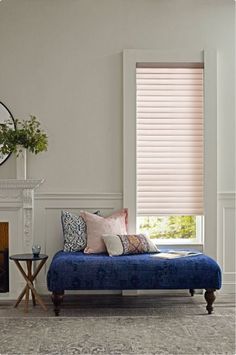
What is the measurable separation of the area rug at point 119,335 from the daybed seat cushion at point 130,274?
28cm

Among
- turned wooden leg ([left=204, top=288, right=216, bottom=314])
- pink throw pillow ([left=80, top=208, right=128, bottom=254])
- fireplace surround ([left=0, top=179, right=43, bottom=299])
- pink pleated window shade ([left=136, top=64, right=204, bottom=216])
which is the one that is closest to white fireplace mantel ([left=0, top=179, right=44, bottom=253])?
fireplace surround ([left=0, top=179, right=43, bottom=299])

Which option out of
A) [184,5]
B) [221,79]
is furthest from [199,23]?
[221,79]

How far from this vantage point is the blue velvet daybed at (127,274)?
201 inches

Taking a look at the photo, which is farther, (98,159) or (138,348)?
(98,159)

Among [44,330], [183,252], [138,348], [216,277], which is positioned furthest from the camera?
[183,252]

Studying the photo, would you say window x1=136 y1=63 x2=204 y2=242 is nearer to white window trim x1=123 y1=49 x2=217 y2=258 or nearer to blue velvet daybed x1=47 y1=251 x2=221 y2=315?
white window trim x1=123 y1=49 x2=217 y2=258

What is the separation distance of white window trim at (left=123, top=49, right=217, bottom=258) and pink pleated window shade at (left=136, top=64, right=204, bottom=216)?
0.10 meters

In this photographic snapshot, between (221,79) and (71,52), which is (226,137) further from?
(71,52)

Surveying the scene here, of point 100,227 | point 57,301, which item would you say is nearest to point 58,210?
point 100,227

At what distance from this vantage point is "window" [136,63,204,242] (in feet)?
20.2

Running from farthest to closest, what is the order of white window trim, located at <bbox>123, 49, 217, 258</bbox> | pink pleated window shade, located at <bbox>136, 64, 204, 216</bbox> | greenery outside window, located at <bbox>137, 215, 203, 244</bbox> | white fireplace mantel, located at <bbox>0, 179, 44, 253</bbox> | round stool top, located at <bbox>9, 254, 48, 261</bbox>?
1. greenery outside window, located at <bbox>137, 215, 203, 244</bbox>
2. pink pleated window shade, located at <bbox>136, 64, 204, 216</bbox>
3. white window trim, located at <bbox>123, 49, 217, 258</bbox>
4. white fireplace mantel, located at <bbox>0, 179, 44, 253</bbox>
5. round stool top, located at <bbox>9, 254, 48, 261</bbox>

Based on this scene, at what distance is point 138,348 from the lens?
421 centimetres

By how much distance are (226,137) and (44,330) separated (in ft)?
9.32

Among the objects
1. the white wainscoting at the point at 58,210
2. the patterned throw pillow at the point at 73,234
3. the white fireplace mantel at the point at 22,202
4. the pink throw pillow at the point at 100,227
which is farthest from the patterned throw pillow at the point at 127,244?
the white fireplace mantel at the point at 22,202
